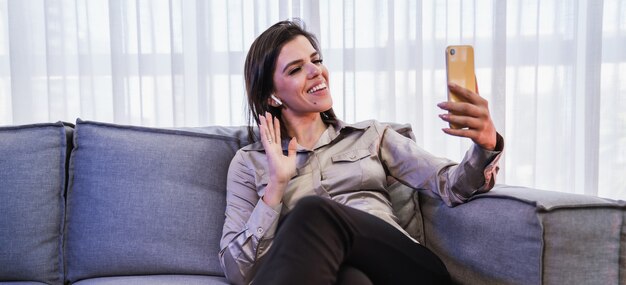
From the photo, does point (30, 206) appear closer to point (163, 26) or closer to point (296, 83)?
point (296, 83)

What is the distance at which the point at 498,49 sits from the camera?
2195 millimetres

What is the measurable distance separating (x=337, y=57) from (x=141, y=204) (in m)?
1.04

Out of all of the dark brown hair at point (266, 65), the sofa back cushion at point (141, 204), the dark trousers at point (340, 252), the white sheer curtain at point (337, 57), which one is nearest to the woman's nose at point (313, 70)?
the dark brown hair at point (266, 65)

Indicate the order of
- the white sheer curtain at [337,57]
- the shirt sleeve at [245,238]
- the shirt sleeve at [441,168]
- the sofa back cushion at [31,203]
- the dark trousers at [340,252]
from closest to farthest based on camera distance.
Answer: the dark trousers at [340,252] → the shirt sleeve at [441,168] → the shirt sleeve at [245,238] → the sofa back cushion at [31,203] → the white sheer curtain at [337,57]

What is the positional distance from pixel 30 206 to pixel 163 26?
38.9 inches

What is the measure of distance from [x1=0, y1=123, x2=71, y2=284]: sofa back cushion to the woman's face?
64 cm

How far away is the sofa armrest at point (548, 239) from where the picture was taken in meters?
1.03

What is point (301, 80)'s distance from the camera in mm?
1479

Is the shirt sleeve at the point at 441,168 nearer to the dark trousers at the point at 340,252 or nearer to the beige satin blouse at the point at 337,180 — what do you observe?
the beige satin blouse at the point at 337,180

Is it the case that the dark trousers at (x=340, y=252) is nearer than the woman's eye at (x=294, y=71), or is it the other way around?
the dark trousers at (x=340, y=252)

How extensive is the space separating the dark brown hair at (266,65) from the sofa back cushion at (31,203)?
55 centimetres

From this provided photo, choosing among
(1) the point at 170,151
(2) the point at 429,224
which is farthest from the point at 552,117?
(1) the point at 170,151

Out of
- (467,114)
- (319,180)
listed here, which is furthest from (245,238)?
(467,114)

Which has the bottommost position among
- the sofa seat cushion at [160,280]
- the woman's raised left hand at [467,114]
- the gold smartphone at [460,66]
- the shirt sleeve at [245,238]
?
the sofa seat cushion at [160,280]
